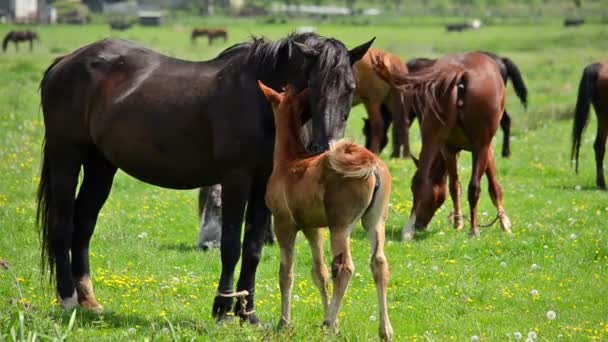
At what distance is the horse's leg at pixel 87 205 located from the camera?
30.8 ft

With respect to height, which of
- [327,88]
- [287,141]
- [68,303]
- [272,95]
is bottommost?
[68,303]

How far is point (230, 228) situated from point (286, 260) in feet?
2.20

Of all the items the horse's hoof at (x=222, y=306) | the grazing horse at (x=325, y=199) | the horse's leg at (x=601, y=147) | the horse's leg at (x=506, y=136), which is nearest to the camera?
the grazing horse at (x=325, y=199)

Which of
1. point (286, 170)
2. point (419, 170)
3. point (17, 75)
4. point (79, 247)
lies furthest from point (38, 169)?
point (17, 75)

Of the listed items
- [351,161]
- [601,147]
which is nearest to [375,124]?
[601,147]

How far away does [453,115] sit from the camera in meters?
12.8

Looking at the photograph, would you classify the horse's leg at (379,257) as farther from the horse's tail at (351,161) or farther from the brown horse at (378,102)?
the brown horse at (378,102)

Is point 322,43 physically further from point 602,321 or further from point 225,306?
point 602,321

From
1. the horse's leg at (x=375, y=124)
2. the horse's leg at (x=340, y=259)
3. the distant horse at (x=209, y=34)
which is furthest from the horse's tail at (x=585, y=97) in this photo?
the distant horse at (x=209, y=34)

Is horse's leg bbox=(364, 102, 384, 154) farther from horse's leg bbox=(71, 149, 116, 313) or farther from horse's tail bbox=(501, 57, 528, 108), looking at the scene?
horse's leg bbox=(71, 149, 116, 313)

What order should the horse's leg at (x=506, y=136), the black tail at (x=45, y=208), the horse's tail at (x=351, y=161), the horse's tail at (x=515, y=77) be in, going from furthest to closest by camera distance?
the horse's leg at (x=506, y=136), the horse's tail at (x=515, y=77), the black tail at (x=45, y=208), the horse's tail at (x=351, y=161)

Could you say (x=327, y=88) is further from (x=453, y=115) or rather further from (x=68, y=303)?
(x=453, y=115)

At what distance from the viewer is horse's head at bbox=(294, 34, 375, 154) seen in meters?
7.73

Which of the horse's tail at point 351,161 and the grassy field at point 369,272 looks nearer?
the horse's tail at point 351,161
